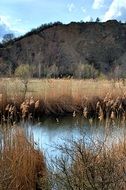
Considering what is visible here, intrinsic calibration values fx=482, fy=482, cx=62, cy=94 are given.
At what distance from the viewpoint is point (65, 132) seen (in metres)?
8.86

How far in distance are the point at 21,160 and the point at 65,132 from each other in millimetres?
3758

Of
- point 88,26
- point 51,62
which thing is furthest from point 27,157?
point 88,26

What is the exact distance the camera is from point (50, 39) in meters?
42.9

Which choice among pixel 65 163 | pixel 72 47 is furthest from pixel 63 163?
pixel 72 47

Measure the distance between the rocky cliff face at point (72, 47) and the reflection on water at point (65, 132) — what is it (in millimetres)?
26739

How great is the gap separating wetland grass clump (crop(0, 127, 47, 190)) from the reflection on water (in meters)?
0.23

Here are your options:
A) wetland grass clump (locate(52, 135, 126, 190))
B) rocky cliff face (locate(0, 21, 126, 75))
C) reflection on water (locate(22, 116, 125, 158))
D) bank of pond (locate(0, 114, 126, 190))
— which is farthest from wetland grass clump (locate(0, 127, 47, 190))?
rocky cliff face (locate(0, 21, 126, 75))

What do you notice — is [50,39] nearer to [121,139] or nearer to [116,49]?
[116,49]

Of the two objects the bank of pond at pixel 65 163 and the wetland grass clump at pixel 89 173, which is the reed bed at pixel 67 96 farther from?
the wetland grass clump at pixel 89 173

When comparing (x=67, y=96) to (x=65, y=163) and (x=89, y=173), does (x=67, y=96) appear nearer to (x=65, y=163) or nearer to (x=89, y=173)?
(x=65, y=163)

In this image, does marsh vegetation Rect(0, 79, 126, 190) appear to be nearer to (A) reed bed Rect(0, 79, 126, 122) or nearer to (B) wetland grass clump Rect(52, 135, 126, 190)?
(B) wetland grass clump Rect(52, 135, 126, 190)

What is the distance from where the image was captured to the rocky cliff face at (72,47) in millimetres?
39531

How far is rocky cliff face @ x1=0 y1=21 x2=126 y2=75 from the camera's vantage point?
39.5 m

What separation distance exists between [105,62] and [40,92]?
2931 cm
